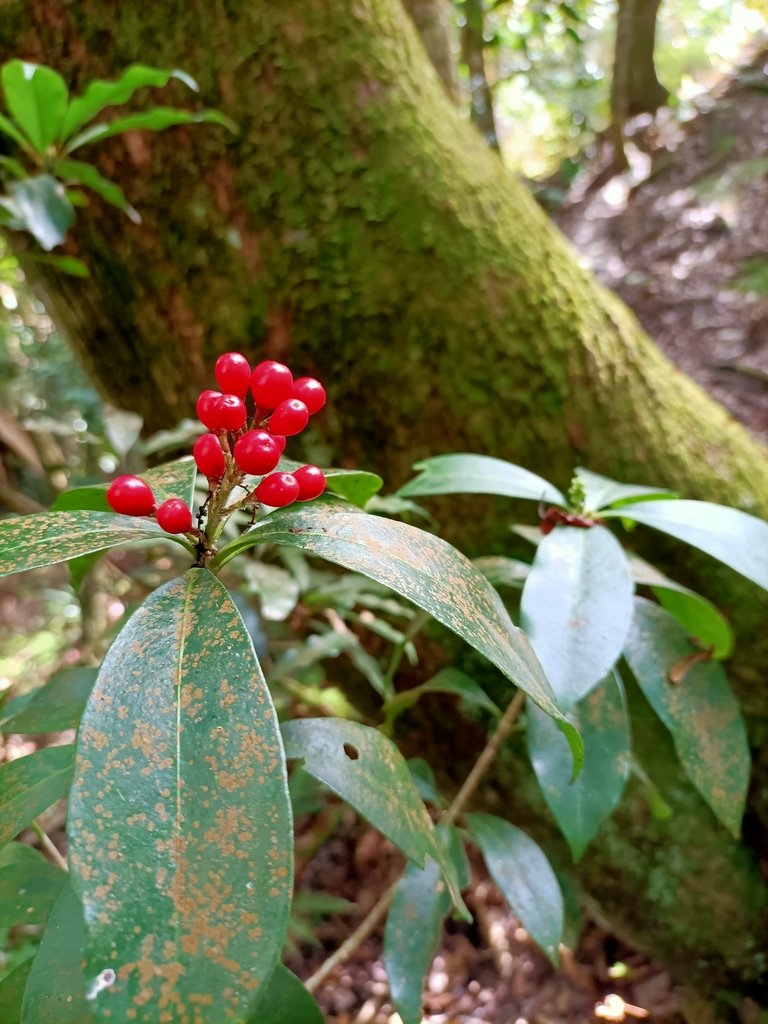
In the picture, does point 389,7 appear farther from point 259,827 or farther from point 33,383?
point 33,383

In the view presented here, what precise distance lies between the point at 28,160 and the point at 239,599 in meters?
0.81

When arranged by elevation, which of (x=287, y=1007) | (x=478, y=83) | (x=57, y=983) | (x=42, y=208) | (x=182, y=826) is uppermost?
(x=478, y=83)

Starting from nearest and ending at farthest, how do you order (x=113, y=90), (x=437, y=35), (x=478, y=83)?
(x=113, y=90)
(x=437, y=35)
(x=478, y=83)

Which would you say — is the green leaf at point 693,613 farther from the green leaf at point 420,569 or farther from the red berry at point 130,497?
the red berry at point 130,497

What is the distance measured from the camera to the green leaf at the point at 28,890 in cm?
58

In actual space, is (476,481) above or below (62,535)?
below

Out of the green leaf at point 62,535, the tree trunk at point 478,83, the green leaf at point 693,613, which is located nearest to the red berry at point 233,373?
the green leaf at point 62,535

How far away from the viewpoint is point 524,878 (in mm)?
785

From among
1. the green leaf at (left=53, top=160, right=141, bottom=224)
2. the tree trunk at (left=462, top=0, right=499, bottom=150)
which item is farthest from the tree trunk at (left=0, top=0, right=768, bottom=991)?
the tree trunk at (left=462, top=0, right=499, bottom=150)

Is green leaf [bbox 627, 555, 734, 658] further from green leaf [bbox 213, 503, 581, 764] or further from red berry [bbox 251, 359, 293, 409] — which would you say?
red berry [bbox 251, 359, 293, 409]

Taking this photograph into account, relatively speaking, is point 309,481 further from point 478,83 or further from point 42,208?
point 478,83

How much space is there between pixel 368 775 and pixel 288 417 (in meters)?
0.28

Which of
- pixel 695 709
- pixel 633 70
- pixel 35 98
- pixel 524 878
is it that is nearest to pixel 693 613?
pixel 695 709

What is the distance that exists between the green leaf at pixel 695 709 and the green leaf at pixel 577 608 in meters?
0.17
